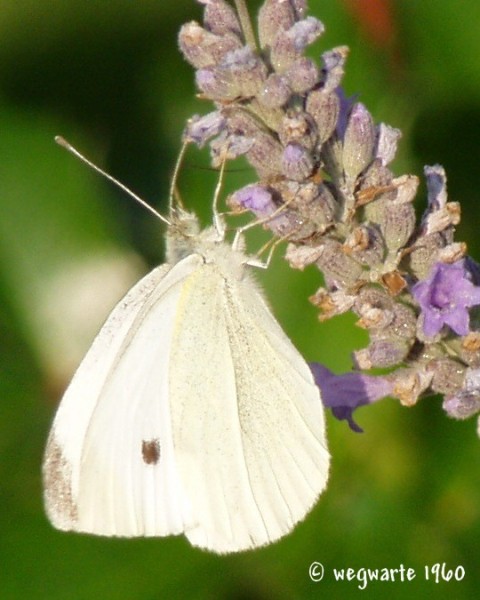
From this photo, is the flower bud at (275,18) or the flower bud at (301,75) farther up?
the flower bud at (275,18)

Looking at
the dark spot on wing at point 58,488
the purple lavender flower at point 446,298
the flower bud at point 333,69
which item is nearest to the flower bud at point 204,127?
the flower bud at point 333,69

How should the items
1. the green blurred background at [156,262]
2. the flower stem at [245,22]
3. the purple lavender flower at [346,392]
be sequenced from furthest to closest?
the green blurred background at [156,262] → the purple lavender flower at [346,392] → the flower stem at [245,22]

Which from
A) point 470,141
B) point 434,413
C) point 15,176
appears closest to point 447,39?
point 470,141

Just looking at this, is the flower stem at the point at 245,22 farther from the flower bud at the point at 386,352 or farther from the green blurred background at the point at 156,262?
the green blurred background at the point at 156,262

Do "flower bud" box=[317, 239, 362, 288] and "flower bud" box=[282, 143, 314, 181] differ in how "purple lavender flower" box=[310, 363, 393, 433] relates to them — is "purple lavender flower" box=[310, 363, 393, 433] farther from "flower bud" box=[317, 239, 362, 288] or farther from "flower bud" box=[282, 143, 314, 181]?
"flower bud" box=[282, 143, 314, 181]

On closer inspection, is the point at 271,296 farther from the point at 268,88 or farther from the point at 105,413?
the point at 268,88

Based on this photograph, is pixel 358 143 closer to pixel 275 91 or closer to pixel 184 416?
pixel 275 91
